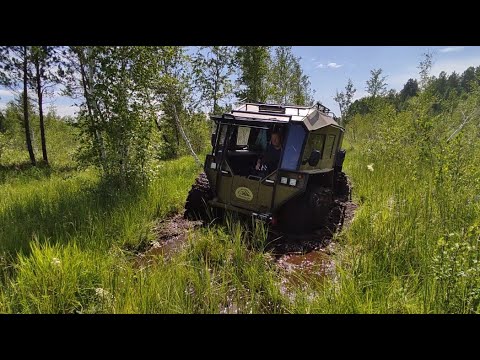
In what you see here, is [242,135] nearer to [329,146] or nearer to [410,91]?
[329,146]

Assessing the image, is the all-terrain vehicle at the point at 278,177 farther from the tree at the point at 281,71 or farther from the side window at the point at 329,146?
the tree at the point at 281,71

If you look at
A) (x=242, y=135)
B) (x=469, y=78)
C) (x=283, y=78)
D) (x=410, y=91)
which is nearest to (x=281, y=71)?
(x=283, y=78)

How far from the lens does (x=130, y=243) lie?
4863 mm

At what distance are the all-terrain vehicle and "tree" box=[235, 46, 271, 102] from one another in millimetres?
8979

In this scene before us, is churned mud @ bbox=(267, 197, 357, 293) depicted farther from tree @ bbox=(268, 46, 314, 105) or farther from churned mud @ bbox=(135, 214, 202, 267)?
tree @ bbox=(268, 46, 314, 105)

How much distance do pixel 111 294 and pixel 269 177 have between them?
3.28 metres

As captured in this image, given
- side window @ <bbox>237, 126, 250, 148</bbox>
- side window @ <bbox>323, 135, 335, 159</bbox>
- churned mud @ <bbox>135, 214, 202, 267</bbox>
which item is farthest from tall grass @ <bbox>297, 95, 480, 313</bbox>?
Result: side window @ <bbox>237, 126, 250, 148</bbox>

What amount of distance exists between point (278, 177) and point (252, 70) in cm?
1079

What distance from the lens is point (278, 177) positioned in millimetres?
5289

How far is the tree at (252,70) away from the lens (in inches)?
568

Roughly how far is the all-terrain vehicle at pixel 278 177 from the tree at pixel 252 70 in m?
8.98

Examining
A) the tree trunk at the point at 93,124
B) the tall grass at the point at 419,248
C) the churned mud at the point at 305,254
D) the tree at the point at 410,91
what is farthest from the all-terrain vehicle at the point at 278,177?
the tree at the point at 410,91
